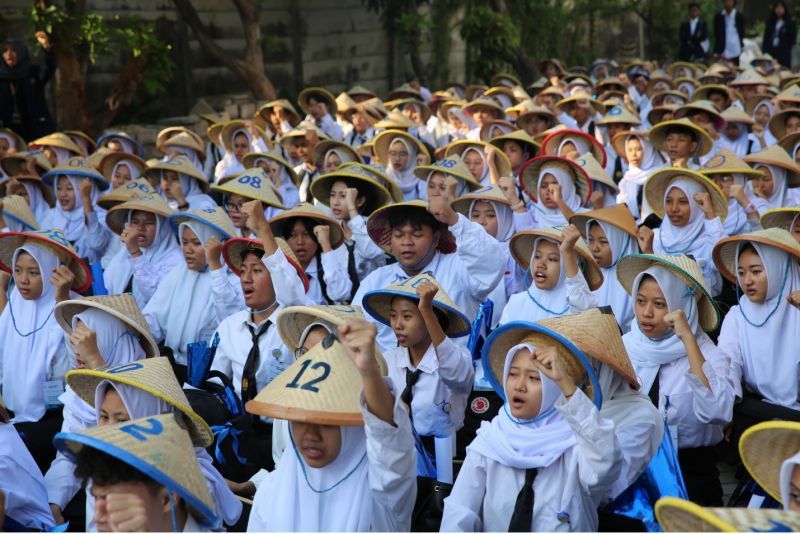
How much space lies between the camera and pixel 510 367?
3.73m

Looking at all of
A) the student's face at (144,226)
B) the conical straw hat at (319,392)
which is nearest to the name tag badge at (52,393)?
the student's face at (144,226)

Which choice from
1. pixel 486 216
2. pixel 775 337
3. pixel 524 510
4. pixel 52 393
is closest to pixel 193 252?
pixel 52 393

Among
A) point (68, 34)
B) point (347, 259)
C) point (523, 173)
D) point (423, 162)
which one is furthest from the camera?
point (68, 34)

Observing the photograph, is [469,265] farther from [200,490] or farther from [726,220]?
[200,490]

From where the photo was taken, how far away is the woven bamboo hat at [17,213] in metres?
7.45

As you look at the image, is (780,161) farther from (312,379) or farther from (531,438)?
(312,379)

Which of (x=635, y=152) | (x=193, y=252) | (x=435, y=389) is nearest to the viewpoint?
(x=435, y=389)

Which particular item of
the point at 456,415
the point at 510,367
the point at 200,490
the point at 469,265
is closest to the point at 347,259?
the point at 469,265

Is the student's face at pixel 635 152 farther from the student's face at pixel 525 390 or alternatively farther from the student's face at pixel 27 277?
the student's face at pixel 525 390

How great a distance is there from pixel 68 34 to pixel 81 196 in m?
4.84

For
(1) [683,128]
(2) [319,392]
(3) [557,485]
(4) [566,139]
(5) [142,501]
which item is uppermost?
(1) [683,128]

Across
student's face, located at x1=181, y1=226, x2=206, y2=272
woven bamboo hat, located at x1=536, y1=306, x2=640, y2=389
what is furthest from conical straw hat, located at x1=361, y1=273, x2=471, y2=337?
student's face, located at x1=181, y1=226, x2=206, y2=272

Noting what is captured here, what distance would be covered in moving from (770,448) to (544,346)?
2.84 feet

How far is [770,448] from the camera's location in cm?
330
